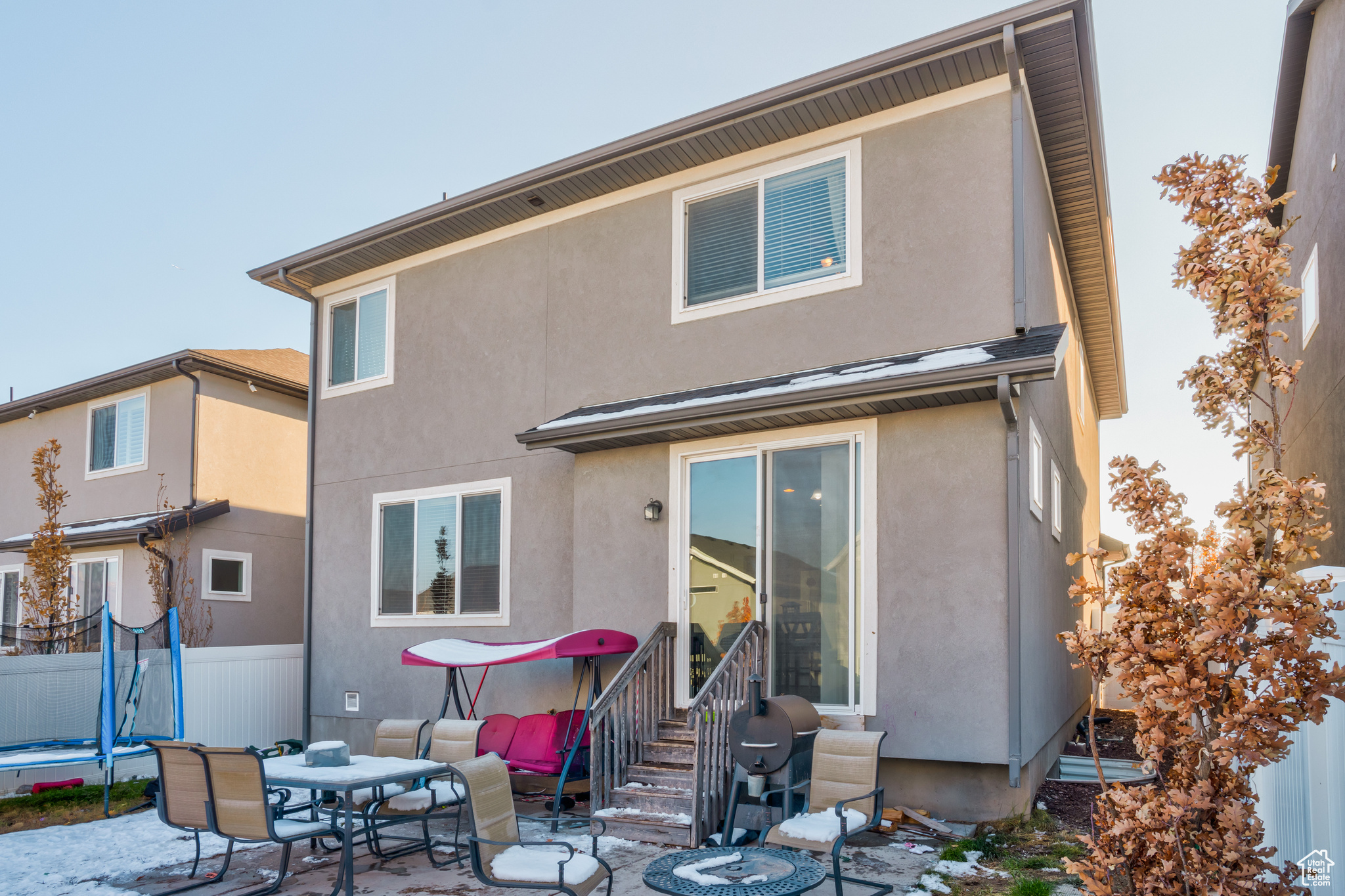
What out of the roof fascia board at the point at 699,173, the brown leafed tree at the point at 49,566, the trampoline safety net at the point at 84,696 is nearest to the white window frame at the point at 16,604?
the brown leafed tree at the point at 49,566

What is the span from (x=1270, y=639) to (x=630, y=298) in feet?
22.0

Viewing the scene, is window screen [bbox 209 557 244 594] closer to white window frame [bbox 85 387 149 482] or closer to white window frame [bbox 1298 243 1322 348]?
white window frame [bbox 85 387 149 482]

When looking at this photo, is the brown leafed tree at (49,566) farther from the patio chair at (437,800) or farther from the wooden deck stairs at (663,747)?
the wooden deck stairs at (663,747)

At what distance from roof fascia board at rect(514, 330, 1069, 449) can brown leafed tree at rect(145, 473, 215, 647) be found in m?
7.73

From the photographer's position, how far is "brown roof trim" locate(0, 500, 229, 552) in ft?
43.7

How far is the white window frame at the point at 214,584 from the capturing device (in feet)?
→ 45.0

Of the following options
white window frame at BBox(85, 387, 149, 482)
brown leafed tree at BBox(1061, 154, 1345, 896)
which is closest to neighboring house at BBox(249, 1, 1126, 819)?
brown leafed tree at BBox(1061, 154, 1345, 896)

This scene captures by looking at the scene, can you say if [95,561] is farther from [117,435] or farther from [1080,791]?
[1080,791]

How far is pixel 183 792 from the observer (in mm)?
5812

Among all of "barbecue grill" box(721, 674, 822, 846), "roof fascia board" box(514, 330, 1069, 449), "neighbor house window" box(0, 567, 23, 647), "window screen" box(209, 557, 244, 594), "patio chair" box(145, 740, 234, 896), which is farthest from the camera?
"neighbor house window" box(0, 567, 23, 647)

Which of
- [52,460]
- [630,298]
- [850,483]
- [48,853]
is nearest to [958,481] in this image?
[850,483]

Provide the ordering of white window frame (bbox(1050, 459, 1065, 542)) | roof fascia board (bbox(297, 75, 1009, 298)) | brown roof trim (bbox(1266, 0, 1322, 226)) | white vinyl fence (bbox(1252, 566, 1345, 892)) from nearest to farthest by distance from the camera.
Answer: white vinyl fence (bbox(1252, 566, 1345, 892))
roof fascia board (bbox(297, 75, 1009, 298))
brown roof trim (bbox(1266, 0, 1322, 226))
white window frame (bbox(1050, 459, 1065, 542))

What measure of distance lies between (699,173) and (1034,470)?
157 inches

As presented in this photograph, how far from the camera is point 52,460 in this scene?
A: 15820 millimetres
